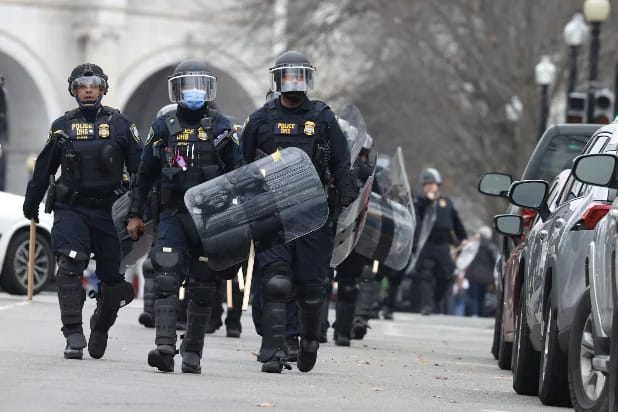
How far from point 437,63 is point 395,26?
3.55 metres

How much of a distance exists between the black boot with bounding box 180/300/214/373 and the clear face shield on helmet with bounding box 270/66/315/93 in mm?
1530

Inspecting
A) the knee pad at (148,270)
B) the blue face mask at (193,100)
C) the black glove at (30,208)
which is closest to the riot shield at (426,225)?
the knee pad at (148,270)

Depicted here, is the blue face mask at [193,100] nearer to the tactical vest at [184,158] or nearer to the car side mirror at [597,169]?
the tactical vest at [184,158]

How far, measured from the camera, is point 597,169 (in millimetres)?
9992

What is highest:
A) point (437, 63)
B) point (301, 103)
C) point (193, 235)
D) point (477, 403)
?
point (437, 63)

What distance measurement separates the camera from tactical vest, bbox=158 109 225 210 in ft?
41.8

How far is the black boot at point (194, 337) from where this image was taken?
12.7 metres


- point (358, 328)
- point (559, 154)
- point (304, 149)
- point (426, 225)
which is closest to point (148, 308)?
point (358, 328)

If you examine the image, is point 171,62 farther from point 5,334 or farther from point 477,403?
point 477,403

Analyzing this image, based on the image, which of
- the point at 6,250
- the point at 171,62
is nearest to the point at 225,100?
the point at 171,62

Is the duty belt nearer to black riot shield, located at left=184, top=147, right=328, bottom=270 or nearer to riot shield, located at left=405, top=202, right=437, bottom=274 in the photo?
black riot shield, located at left=184, top=147, right=328, bottom=270

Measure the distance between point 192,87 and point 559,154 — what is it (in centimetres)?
428

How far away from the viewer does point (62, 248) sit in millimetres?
13664

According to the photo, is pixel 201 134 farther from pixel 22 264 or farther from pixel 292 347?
pixel 22 264
